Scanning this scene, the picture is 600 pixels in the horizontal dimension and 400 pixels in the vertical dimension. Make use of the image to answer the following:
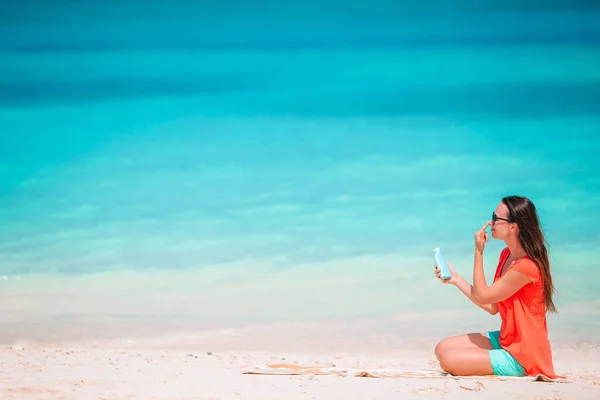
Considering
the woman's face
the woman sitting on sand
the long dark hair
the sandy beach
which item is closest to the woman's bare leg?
the woman sitting on sand

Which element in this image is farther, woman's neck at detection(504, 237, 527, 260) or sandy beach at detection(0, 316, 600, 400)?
woman's neck at detection(504, 237, 527, 260)

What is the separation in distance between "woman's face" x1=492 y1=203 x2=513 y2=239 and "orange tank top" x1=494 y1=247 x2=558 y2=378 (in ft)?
0.53

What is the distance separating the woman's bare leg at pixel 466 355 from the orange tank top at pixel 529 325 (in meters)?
0.14

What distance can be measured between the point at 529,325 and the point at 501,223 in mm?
543

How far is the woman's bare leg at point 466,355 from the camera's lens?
3.98 metres

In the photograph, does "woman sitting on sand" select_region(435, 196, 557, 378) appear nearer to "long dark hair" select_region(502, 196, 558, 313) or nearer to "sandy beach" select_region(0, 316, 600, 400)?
"long dark hair" select_region(502, 196, 558, 313)

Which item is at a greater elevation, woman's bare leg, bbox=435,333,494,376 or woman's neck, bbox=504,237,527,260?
woman's neck, bbox=504,237,527,260

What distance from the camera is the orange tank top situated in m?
3.88

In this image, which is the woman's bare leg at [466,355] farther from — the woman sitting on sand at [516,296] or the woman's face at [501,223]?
the woman's face at [501,223]

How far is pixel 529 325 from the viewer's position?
3893 millimetres

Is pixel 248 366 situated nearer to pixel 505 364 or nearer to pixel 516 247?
pixel 505 364

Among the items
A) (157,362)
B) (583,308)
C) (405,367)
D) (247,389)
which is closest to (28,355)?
(157,362)

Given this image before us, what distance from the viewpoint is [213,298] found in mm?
8242

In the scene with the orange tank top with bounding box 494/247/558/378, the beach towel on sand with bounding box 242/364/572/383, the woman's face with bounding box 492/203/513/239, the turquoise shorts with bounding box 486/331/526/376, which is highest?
the woman's face with bounding box 492/203/513/239
